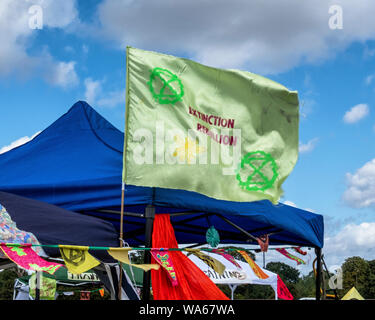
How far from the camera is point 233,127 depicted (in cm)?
642

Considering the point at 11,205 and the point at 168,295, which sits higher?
the point at 11,205

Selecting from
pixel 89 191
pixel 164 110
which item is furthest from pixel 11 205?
pixel 164 110

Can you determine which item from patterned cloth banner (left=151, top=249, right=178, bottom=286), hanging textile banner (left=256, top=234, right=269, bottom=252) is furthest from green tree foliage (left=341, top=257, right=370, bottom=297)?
patterned cloth banner (left=151, top=249, right=178, bottom=286)

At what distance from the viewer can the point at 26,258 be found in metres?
4.55

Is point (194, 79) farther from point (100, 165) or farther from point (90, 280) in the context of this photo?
point (90, 280)

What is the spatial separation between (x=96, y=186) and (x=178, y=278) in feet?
5.28

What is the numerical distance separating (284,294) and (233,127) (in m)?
10.3

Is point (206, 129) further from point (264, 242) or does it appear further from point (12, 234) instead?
point (264, 242)

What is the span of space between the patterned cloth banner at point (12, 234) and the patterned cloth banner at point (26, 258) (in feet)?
0.31

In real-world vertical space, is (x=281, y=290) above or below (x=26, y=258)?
below

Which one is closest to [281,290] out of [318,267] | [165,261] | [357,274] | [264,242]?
[318,267]

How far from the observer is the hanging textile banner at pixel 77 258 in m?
4.82

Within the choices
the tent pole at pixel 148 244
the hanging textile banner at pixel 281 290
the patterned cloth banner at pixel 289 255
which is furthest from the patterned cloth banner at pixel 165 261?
the hanging textile banner at pixel 281 290
